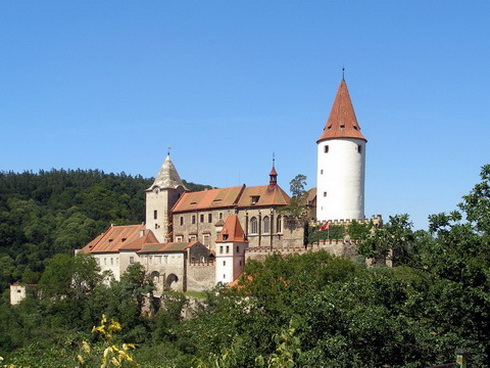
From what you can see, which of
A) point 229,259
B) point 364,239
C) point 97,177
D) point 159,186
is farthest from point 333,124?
point 97,177

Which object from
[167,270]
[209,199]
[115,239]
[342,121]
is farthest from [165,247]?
[342,121]

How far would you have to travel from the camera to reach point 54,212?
12088cm

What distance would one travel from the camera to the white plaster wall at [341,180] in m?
54.1

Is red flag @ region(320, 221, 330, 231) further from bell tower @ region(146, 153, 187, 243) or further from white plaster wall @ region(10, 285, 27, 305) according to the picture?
white plaster wall @ region(10, 285, 27, 305)

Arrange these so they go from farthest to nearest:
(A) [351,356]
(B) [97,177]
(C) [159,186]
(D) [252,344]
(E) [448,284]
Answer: (B) [97,177]
(C) [159,186]
(D) [252,344]
(A) [351,356]
(E) [448,284]

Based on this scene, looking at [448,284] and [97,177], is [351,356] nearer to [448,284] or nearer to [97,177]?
[448,284]

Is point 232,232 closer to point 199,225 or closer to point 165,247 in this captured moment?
point 199,225

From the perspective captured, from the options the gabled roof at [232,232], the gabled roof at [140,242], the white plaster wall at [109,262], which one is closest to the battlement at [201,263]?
the gabled roof at [232,232]

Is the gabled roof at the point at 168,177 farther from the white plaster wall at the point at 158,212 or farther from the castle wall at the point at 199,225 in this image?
the castle wall at the point at 199,225

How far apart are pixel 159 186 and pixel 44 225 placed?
4975cm

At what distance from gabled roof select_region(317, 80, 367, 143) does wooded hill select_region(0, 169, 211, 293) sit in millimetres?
46210

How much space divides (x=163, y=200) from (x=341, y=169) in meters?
21.5

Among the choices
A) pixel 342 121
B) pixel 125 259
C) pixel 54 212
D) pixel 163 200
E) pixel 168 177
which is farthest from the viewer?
pixel 54 212

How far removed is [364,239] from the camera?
21.4 m
